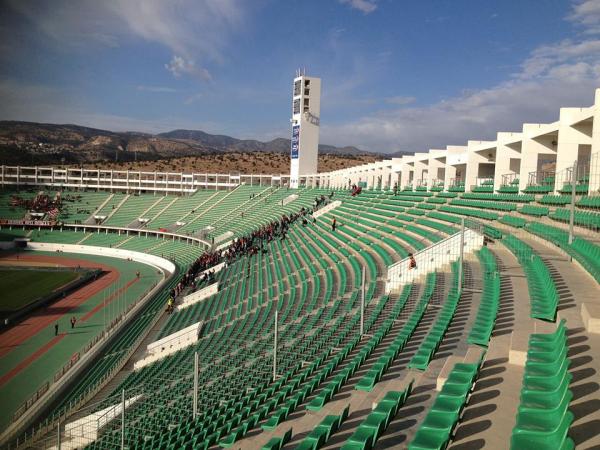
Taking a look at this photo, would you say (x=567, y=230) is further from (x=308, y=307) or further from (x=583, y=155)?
(x=308, y=307)

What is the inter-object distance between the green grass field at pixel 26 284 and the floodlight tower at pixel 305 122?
23.8m

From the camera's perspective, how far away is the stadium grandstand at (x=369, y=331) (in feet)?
17.6

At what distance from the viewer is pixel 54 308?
84.4 ft

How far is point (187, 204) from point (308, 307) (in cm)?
4082

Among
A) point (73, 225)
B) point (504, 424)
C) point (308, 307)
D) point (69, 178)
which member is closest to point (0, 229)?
point (73, 225)

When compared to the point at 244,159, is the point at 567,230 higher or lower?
lower

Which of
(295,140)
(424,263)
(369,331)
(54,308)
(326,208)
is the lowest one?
(54,308)

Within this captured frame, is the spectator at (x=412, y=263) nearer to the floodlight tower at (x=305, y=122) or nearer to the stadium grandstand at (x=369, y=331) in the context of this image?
the stadium grandstand at (x=369, y=331)

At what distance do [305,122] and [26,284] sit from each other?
Answer: 28160 mm

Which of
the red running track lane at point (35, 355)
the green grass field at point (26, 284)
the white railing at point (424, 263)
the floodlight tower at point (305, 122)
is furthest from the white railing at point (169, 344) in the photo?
the floodlight tower at point (305, 122)

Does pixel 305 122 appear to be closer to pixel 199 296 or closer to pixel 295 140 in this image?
pixel 295 140

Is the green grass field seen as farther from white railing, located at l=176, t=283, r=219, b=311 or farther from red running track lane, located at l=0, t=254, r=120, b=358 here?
white railing, located at l=176, t=283, r=219, b=311

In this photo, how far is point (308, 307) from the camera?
14.6 meters

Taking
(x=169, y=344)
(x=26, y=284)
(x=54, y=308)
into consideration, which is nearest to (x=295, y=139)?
(x=26, y=284)
